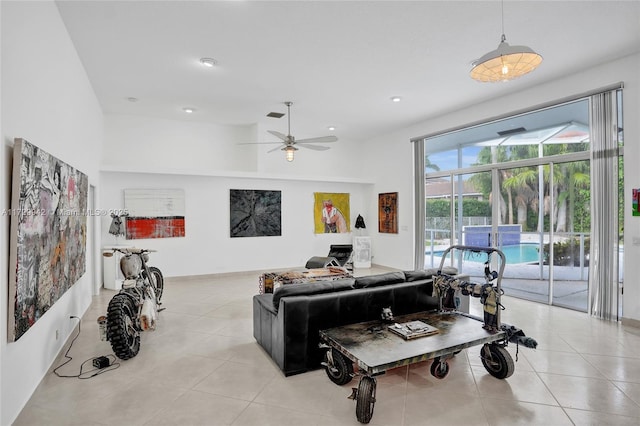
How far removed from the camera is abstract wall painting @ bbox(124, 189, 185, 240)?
22.8 feet

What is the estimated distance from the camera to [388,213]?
8570mm

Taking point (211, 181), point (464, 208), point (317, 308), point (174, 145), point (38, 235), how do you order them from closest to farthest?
point (38, 235)
point (317, 308)
point (464, 208)
point (174, 145)
point (211, 181)

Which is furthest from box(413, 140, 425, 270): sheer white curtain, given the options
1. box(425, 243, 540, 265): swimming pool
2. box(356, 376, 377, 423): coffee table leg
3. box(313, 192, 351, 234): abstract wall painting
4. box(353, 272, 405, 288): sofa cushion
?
box(356, 376, 377, 423): coffee table leg

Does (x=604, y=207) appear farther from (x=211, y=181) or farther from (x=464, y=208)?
(x=211, y=181)

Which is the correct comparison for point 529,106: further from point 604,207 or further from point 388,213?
point 388,213

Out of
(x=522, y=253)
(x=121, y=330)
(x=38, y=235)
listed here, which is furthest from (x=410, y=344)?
(x=522, y=253)

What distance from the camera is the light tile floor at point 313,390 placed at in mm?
2439

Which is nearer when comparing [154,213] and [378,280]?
[378,280]

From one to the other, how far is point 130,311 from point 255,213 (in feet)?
15.5

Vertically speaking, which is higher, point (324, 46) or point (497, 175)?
point (324, 46)

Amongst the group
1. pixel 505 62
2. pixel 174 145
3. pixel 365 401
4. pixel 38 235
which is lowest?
pixel 365 401

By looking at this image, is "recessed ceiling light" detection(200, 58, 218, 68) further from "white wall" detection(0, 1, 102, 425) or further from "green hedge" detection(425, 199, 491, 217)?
"green hedge" detection(425, 199, 491, 217)

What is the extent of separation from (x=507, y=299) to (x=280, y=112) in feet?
17.4

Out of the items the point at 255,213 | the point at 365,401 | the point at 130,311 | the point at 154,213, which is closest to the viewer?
the point at 365,401
